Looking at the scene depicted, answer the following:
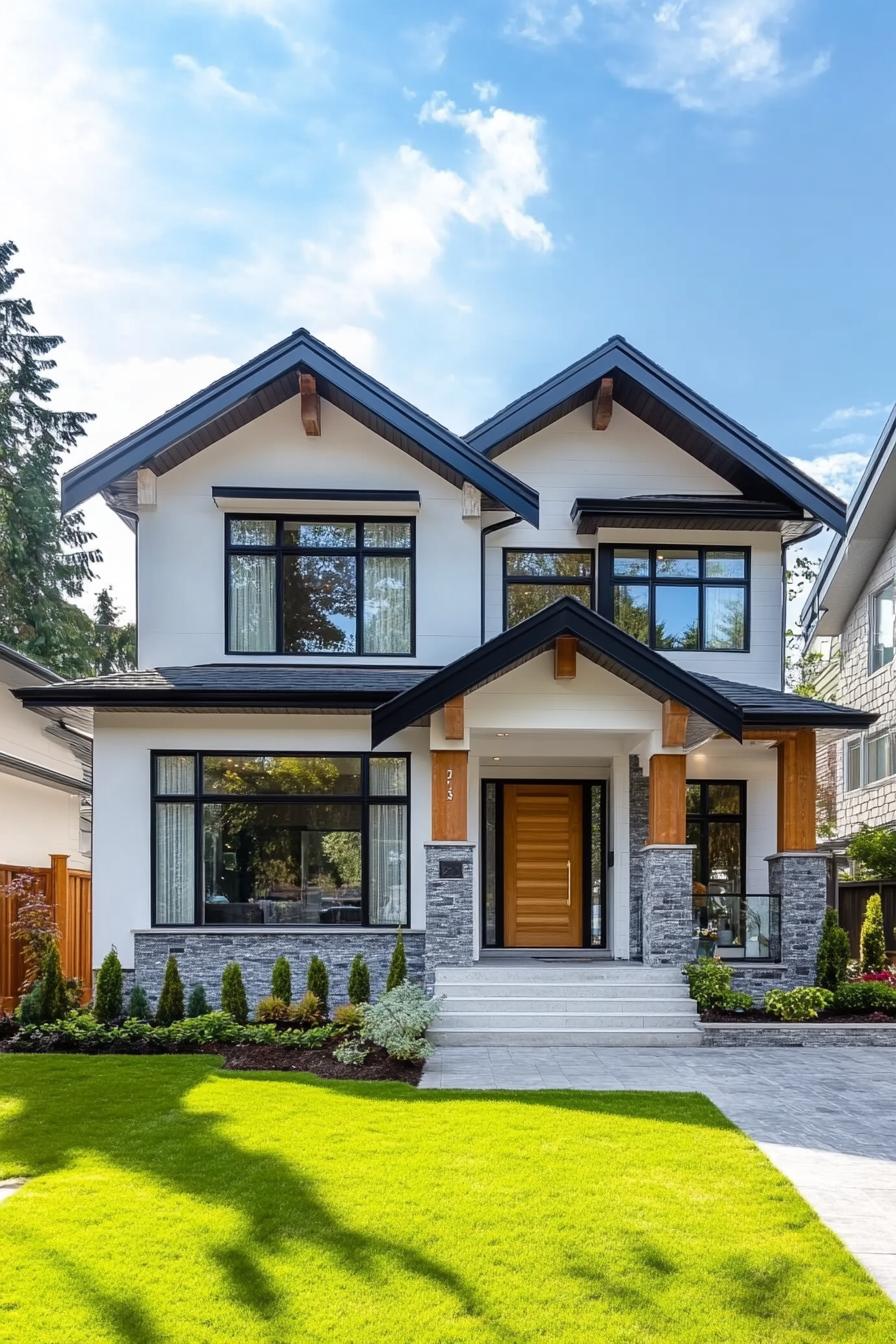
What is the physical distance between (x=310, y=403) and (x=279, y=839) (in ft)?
18.3

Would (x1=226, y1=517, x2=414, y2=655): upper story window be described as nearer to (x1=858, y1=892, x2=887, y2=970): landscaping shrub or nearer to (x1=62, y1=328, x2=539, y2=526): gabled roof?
(x1=62, y1=328, x2=539, y2=526): gabled roof

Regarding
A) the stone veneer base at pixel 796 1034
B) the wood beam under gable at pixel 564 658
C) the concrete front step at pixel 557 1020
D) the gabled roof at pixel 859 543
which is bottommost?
the stone veneer base at pixel 796 1034

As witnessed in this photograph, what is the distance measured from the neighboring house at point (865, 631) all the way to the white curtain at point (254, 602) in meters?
9.03

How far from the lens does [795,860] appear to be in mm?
11930

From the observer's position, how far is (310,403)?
501 inches

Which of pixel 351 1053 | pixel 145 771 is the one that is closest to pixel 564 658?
pixel 351 1053

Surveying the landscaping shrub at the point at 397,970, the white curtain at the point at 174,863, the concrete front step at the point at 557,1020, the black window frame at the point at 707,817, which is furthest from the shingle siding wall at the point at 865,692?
the white curtain at the point at 174,863

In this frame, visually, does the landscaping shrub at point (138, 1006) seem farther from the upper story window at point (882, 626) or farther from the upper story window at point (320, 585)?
the upper story window at point (882, 626)

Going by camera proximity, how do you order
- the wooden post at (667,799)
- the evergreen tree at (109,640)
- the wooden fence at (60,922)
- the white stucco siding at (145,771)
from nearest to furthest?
the wooden post at (667,799) < the white stucco siding at (145,771) < the wooden fence at (60,922) < the evergreen tree at (109,640)

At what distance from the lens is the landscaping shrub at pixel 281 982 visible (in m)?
10.6

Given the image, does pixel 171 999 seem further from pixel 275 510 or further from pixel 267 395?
pixel 267 395

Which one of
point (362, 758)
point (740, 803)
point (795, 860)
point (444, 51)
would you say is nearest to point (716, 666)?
point (740, 803)

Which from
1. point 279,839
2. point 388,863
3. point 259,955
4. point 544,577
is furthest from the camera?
point 544,577

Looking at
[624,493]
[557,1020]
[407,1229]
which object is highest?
[624,493]
